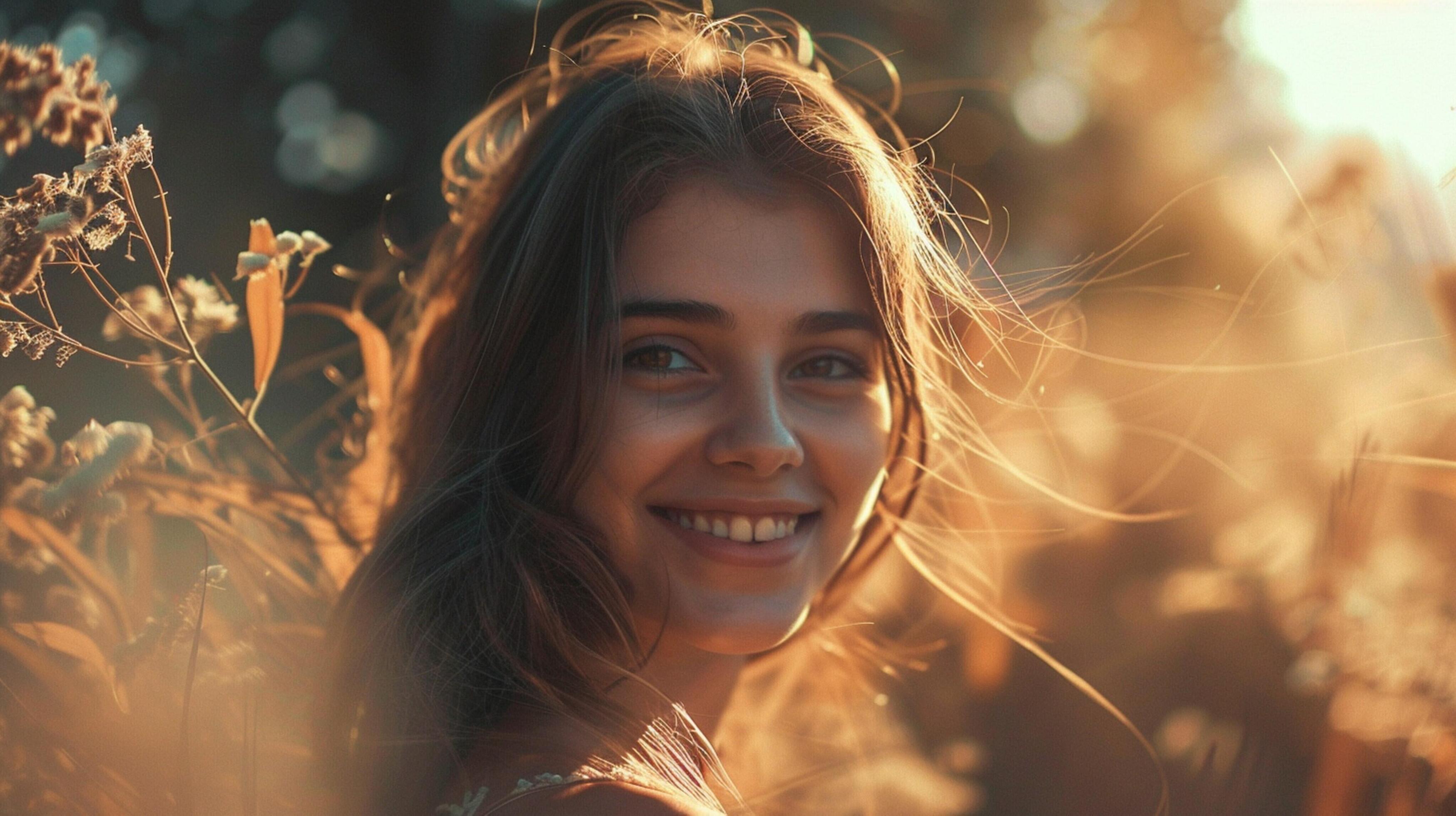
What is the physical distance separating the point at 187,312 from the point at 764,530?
27.1 inches

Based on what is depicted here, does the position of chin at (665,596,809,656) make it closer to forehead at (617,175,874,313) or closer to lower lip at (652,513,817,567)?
lower lip at (652,513,817,567)

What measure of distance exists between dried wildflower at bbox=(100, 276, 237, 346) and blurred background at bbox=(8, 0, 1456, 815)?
0.05 metres

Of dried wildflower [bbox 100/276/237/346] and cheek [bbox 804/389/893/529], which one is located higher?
cheek [bbox 804/389/893/529]

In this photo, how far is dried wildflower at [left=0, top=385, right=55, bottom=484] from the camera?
0.91 meters

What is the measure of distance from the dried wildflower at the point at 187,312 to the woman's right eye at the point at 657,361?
44 cm

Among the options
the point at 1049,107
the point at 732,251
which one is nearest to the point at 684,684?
the point at 732,251

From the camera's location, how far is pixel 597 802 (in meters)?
1.00

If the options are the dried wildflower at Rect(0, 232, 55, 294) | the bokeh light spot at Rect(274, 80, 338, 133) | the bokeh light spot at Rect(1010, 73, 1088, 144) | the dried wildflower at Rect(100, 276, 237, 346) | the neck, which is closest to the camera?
the dried wildflower at Rect(0, 232, 55, 294)

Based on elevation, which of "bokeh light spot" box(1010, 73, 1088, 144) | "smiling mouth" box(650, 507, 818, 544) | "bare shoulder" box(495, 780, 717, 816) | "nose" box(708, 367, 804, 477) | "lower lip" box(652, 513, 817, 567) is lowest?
"bare shoulder" box(495, 780, 717, 816)

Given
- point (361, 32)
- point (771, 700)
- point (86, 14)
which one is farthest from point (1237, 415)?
point (361, 32)

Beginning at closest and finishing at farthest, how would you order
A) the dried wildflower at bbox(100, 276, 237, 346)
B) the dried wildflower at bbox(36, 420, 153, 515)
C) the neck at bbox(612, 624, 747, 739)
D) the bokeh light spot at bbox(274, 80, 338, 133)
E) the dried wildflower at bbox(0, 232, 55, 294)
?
the dried wildflower at bbox(0, 232, 55, 294), the dried wildflower at bbox(36, 420, 153, 515), the dried wildflower at bbox(100, 276, 237, 346), the neck at bbox(612, 624, 747, 739), the bokeh light spot at bbox(274, 80, 338, 133)

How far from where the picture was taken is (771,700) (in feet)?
6.90

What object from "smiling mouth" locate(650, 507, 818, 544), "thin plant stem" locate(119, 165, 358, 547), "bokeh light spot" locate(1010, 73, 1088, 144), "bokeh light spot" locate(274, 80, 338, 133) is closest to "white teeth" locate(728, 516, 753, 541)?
"smiling mouth" locate(650, 507, 818, 544)

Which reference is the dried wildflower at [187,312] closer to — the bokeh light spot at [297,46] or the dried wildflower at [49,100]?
the dried wildflower at [49,100]
